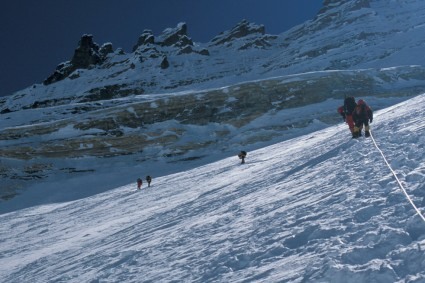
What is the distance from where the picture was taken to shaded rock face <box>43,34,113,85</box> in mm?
173000

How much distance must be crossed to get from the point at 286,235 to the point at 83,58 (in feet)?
599

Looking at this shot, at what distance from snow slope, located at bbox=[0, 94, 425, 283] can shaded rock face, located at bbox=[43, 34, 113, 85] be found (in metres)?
170

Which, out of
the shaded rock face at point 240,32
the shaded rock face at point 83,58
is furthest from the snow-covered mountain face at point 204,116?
the shaded rock face at point 83,58

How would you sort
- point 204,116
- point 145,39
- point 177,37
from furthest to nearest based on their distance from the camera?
point 145,39, point 177,37, point 204,116

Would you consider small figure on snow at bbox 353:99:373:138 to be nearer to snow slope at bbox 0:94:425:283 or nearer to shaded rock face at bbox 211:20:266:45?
snow slope at bbox 0:94:425:283

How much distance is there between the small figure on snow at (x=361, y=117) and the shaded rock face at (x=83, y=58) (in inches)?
6736

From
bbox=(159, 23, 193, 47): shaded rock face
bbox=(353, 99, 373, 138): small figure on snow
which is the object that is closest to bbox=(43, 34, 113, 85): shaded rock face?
bbox=(159, 23, 193, 47): shaded rock face

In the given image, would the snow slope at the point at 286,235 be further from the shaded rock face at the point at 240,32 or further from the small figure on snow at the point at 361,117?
the shaded rock face at the point at 240,32

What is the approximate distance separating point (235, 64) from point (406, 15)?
190ft

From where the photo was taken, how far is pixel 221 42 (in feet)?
600

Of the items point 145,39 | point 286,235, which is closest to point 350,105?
point 286,235

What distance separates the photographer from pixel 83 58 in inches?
6914

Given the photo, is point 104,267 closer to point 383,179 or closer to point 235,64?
point 383,179

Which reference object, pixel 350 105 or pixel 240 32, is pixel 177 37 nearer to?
pixel 240 32
